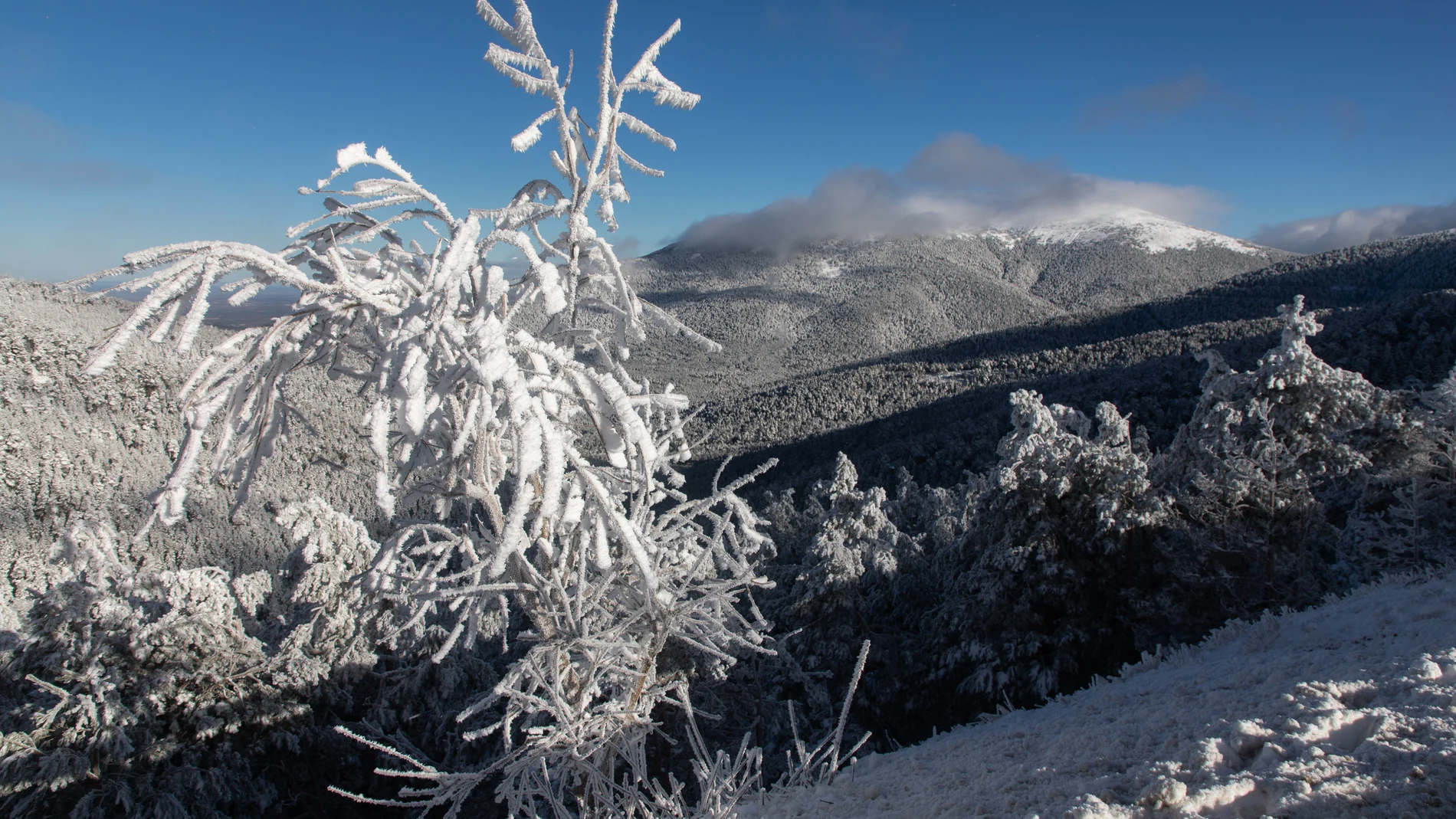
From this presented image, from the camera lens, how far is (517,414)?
2230mm

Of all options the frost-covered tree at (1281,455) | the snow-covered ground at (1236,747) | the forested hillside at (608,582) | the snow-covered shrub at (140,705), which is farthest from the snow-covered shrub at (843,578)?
the snow-covered shrub at (140,705)

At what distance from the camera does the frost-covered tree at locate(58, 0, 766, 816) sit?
7.34 feet

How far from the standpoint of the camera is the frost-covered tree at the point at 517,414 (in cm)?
224

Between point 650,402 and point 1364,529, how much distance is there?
601 inches

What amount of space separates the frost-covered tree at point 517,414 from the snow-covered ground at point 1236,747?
1.47 metres

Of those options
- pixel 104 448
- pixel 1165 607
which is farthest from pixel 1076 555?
pixel 104 448

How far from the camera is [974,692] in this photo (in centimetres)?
1289

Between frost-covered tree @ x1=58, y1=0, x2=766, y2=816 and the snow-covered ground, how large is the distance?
57.9 inches

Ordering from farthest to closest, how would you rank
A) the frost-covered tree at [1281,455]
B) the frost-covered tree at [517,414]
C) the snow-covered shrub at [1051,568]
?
1. the snow-covered shrub at [1051,568]
2. the frost-covered tree at [1281,455]
3. the frost-covered tree at [517,414]

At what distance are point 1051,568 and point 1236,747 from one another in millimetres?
10632

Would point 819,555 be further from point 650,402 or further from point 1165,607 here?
point 650,402

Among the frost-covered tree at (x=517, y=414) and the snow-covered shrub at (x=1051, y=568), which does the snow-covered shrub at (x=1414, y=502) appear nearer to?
the snow-covered shrub at (x=1051, y=568)

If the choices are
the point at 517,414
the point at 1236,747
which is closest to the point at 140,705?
the point at 517,414

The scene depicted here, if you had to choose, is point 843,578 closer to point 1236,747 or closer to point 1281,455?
point 1281,455
